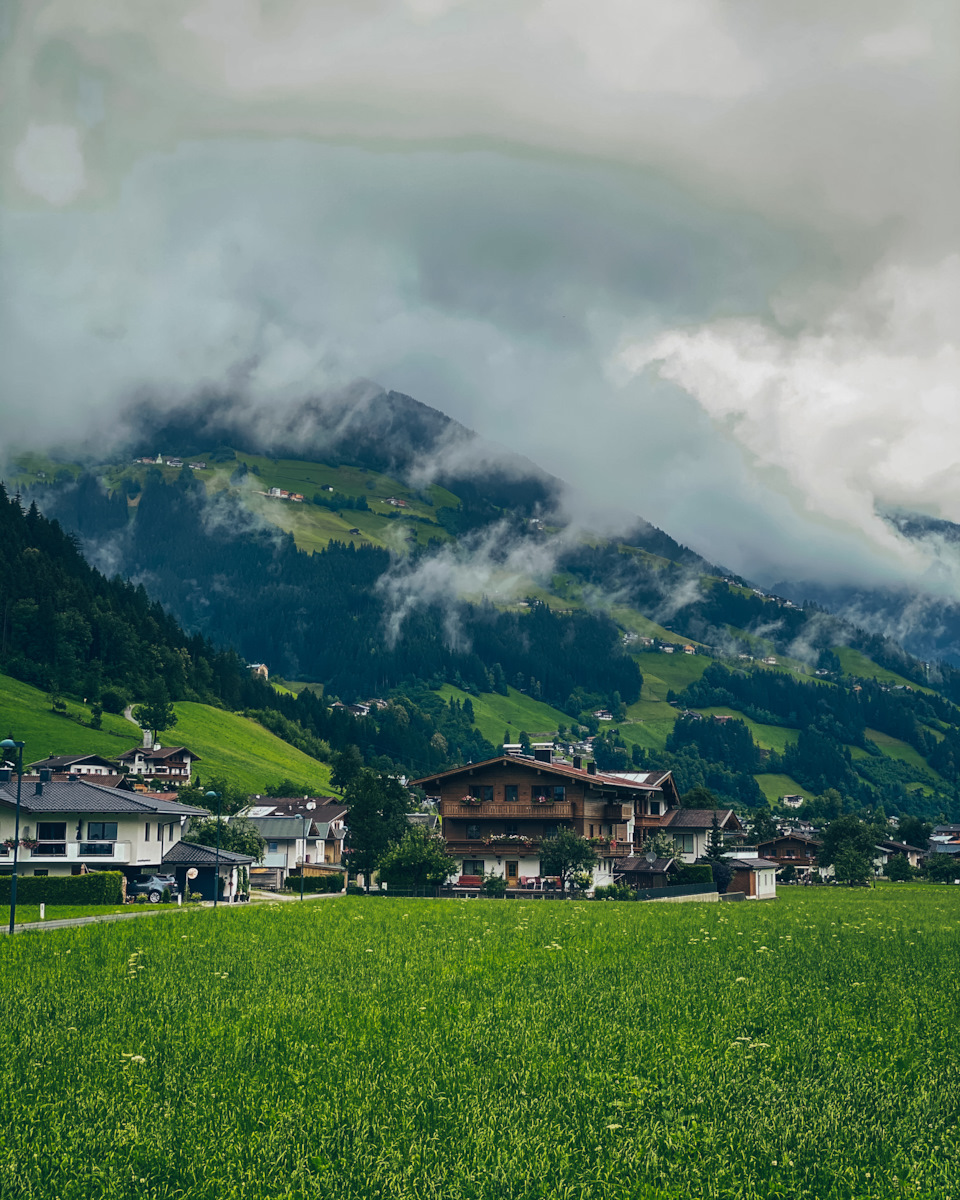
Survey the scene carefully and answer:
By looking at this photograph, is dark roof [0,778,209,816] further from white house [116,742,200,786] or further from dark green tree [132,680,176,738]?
dark green tree [132,680,176,738]

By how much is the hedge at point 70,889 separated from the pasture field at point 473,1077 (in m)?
36.2

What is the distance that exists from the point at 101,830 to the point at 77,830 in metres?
1.76

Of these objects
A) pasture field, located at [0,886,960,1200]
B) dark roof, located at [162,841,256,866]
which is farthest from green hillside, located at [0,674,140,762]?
pasture field, located at [0,886,960,1200]

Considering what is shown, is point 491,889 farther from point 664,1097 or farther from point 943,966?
point 664,1097

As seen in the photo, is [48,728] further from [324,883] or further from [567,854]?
[567,854]

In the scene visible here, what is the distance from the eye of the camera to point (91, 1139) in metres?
12.9

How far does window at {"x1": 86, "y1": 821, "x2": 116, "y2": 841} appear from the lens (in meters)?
84.5

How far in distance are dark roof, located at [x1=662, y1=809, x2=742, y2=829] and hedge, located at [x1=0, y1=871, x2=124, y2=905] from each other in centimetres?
6716

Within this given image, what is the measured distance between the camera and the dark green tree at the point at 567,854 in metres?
89.6

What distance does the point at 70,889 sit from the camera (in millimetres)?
64438

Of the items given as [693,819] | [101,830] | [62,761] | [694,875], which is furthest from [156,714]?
[694,875]

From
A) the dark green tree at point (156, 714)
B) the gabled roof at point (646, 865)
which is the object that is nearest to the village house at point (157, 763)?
the dark green tree at point (156, 714)

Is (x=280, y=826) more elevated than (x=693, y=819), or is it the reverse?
(x=693, y=819)

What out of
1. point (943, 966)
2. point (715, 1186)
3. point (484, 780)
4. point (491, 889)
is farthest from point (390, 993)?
point (484, 780)
